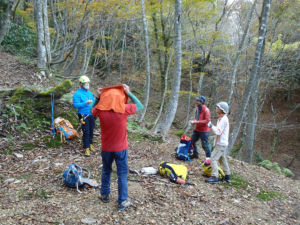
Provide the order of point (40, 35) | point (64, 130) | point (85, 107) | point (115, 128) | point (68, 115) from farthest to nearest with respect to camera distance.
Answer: point (40, 35)
point (68, 115)
point (64, 130)
point (85, 107)
point (115, 128)

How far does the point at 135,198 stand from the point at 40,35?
925cm

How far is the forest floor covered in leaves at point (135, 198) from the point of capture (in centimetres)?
302

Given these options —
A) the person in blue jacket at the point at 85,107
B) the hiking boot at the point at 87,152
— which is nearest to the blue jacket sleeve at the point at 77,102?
the person in blue jacket at the point at 85,107

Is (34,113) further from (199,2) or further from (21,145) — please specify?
(199,2)

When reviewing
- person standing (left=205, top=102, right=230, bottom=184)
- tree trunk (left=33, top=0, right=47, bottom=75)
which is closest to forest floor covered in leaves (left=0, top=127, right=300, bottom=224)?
person standing (left=205, top=102, right=230, bottom=184)

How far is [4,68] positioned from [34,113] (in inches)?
232

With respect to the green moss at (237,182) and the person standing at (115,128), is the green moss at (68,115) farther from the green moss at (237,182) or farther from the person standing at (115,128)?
the green moss at (237,182)

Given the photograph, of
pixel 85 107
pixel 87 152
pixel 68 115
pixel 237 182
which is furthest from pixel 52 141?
pixel 237 182

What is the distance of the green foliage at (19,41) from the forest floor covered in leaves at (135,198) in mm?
12647

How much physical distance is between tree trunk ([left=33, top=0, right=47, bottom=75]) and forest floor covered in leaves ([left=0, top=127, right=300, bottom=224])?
253 inches

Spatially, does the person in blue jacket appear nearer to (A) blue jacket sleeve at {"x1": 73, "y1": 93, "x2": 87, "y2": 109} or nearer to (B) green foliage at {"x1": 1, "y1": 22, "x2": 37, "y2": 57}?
(A) blue jacket sleeve at {"x1": 73, "y1": 93, "x2": 87, "y2": 109}

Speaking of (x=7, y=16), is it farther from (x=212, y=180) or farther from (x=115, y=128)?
(x=212, y=180)

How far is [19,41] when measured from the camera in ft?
47.7

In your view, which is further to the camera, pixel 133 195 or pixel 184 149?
pixel 184 149
